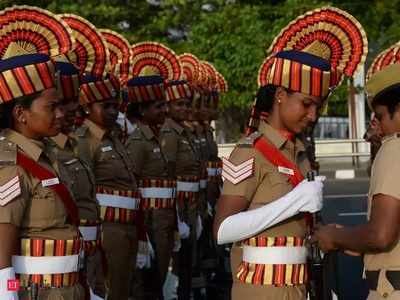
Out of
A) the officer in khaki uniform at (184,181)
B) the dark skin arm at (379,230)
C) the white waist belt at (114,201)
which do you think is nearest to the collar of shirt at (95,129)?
the white waist belt at (114,201)

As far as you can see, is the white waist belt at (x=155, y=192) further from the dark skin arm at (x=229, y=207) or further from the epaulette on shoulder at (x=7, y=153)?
the epaulette on shoulder at (x=7, y=153)

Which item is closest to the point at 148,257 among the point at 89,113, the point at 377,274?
the point at 89,113

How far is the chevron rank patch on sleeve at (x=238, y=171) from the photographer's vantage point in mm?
4828

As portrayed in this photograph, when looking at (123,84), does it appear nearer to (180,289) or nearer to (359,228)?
(180,289)

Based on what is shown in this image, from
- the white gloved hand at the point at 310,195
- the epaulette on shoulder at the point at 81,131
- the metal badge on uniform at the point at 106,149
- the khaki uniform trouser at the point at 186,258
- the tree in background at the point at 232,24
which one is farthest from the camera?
the tree in background at the point at 232,24

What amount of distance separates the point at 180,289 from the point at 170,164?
115cm

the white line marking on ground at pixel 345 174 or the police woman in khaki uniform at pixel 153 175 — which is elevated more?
the police woman in khaki uniform at pixel 153 175

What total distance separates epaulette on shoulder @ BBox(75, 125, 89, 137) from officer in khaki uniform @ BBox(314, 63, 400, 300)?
3.05 meters

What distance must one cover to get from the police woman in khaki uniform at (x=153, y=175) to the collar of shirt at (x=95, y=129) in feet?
3.99

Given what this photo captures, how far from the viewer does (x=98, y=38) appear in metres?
7.25

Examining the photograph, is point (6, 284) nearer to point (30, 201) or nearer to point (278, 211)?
point (30, 201)

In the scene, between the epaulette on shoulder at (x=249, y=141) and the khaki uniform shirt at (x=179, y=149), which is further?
the khaki uniform shirt at (x=179, y=149)

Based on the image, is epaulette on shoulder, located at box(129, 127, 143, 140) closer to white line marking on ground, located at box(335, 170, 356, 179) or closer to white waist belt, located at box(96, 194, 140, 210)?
white waist belt, located at box(96, 194, 140, 210)

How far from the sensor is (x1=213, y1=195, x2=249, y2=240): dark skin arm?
4801 mm
